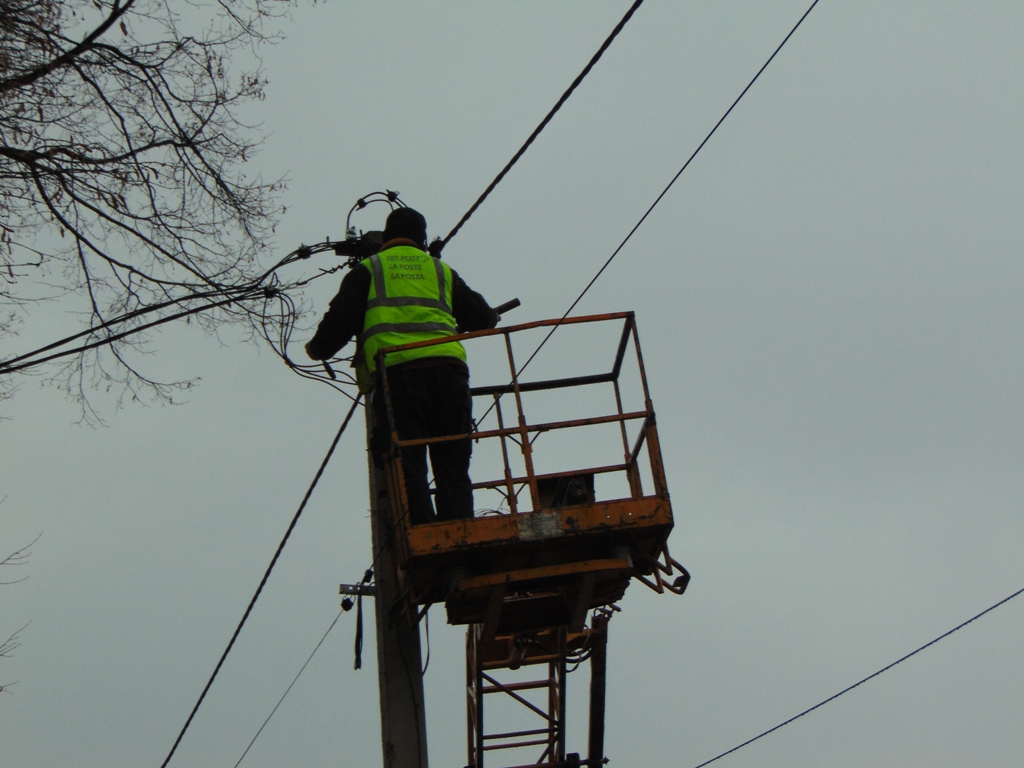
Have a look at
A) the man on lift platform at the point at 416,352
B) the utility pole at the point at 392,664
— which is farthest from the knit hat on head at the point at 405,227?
the utility pole at the point at 392,664

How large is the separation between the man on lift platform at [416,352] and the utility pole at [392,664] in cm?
53

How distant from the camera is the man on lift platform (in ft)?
27.3

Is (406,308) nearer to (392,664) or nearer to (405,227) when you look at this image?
(405,227)

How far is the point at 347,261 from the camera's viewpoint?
10.5 m

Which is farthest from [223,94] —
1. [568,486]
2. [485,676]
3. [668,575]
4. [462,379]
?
[485,676]

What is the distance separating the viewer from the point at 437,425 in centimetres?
855

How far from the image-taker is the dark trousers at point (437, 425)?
8.26m

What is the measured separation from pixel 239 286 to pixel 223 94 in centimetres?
125

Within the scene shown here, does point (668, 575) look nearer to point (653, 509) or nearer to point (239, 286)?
point (653, 509)

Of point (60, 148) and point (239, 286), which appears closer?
point (60, 148)

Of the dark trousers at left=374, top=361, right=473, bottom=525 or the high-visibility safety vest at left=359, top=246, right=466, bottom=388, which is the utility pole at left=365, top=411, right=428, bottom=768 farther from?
the high-visibility safety vest at left=359, top=246, right=466, bottom=388

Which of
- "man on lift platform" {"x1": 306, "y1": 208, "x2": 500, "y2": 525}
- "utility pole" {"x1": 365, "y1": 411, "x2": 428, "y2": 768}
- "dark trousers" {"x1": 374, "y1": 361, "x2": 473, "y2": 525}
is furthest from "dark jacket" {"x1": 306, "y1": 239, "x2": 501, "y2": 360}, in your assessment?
"utility pole" {"x1": 365, "y1": 411, "x2": 428, "y2": 768}

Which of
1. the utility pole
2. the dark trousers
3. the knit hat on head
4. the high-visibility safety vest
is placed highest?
the knit hat on head

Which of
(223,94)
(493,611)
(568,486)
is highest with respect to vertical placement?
(223,94)
